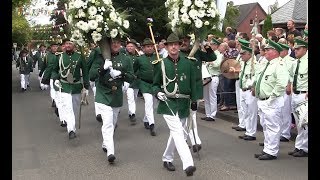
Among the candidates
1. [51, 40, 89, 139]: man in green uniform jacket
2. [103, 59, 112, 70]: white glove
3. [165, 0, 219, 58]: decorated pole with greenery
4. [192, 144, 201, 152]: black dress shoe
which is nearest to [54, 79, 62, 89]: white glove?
[51, 40, 89, 139]: man in green uniform jacket

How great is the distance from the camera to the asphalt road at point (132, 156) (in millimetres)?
8203

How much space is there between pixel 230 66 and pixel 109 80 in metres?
4.73

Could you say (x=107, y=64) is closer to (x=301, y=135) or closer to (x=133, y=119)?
(x=301, y=135)

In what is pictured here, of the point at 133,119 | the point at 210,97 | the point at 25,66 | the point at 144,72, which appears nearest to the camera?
the point at 144,72

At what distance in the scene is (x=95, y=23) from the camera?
9.22 meters

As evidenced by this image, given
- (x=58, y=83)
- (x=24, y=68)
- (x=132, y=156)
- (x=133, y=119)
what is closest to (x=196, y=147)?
(x=132, y=156)

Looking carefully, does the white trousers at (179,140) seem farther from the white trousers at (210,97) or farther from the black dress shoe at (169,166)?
the white trousers at (210,97)

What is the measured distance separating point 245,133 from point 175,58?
12.7ft

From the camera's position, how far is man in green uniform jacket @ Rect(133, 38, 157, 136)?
469 inches

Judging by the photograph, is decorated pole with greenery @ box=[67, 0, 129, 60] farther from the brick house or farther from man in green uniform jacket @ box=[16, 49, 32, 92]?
the brick house

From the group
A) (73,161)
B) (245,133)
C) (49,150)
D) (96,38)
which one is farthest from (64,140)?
(245,133)

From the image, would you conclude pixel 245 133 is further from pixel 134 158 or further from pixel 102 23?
pixel 102 23

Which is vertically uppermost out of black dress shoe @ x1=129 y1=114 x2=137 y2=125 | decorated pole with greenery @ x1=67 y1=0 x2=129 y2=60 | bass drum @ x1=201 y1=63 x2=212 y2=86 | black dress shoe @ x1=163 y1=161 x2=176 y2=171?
decorated pole with greenery @ x1=67 y1=0 x2=129 y2=60

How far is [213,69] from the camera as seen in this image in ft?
46.5
